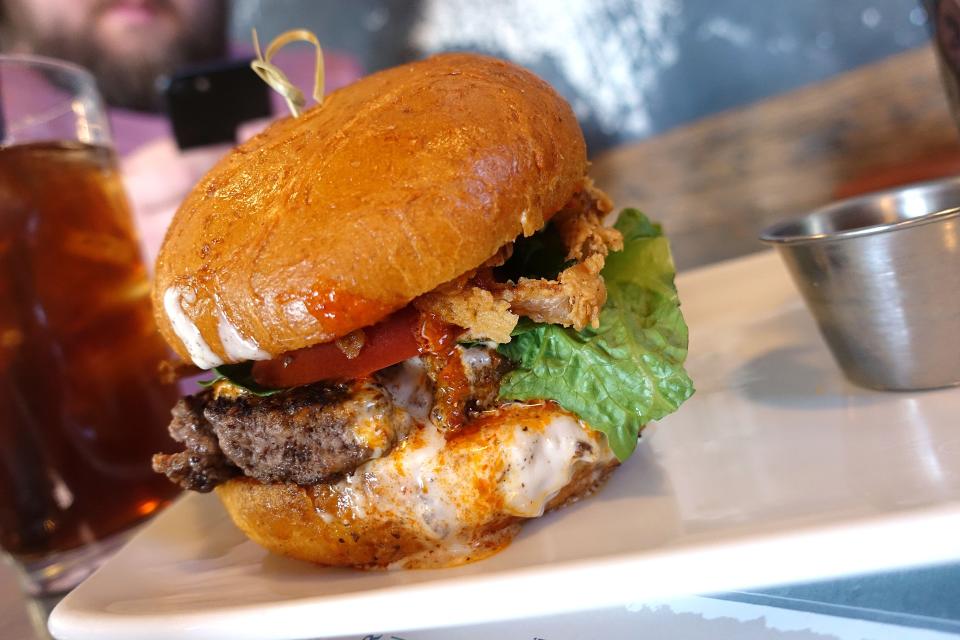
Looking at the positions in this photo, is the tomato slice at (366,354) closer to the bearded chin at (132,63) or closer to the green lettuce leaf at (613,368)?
the green lettuce leaf at (613,368)

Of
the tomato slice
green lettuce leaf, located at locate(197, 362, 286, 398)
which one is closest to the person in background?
green lettuce leaf, located at locate(197, 362, 286, 398)

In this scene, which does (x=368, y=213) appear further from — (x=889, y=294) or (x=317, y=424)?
(x=889, y=294)

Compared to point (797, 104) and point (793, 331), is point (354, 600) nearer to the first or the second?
point (793, 331)

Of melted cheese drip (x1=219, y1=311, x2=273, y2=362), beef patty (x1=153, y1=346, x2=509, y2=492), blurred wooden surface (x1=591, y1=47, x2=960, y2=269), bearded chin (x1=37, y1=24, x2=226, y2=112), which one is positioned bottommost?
blurred wooden surface (x1=591, y1=47, x2=960, y2=269)

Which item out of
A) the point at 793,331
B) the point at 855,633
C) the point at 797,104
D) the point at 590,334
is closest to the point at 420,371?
the point at 590,334

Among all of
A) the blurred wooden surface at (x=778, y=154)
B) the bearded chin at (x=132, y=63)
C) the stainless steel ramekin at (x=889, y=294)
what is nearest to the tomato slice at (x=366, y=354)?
the stainless steel ramekin at (x=889, y=294)

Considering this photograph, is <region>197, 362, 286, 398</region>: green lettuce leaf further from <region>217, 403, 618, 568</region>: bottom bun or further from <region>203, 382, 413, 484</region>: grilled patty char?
<region>217, 403, 618, 568</region>: bottom bun

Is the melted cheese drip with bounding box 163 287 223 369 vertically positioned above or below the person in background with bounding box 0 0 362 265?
below
